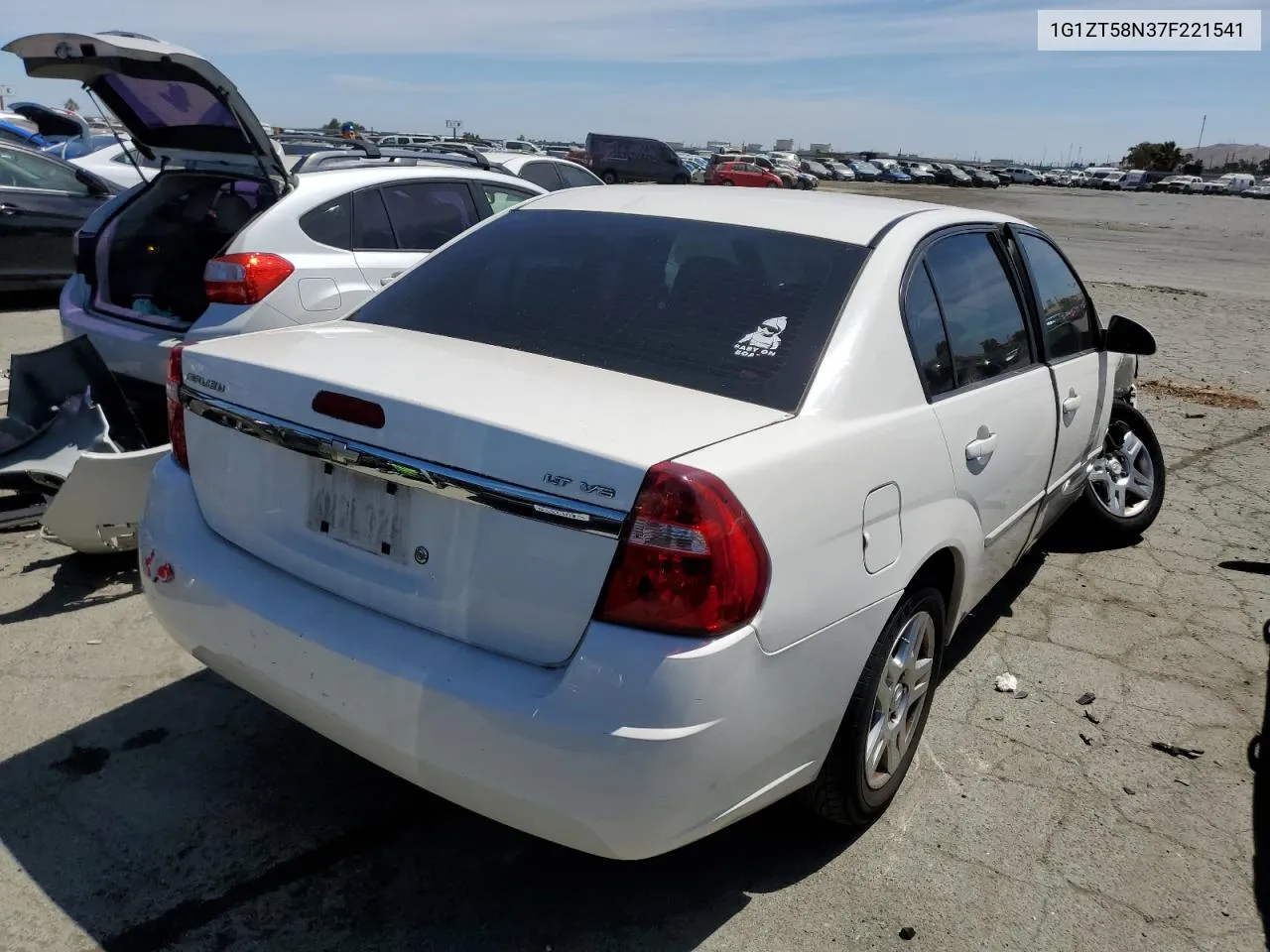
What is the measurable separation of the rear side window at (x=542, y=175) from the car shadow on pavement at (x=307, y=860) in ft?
36.5

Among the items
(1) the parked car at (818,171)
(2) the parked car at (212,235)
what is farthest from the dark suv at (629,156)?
(2) the parked car at (212,235)

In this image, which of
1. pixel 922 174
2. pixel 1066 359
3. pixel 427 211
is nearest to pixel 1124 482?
pixel 1066 359

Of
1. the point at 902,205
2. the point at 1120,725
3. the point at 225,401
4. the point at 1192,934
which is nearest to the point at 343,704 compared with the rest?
the point at 225,401

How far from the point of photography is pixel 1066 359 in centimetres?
413

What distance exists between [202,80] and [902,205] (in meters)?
3.07

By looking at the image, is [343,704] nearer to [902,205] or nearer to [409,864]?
[409,864]

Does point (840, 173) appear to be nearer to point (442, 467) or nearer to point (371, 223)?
point (371, 223)

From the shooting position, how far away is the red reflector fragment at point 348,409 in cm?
232

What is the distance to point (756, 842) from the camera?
2875 millimetres

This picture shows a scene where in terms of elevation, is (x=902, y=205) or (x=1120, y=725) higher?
(x=902, y=205)

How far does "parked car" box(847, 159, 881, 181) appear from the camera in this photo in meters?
68.0

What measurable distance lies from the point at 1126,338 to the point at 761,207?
210 cm

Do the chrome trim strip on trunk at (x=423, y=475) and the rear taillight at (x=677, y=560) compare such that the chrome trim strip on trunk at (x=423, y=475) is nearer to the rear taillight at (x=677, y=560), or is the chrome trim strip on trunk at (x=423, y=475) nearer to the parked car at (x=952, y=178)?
the rear taillight at (x=677, y=560)

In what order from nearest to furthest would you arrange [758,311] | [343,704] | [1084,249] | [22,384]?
[343,704], [758,311], [22,384], [1084,249]
